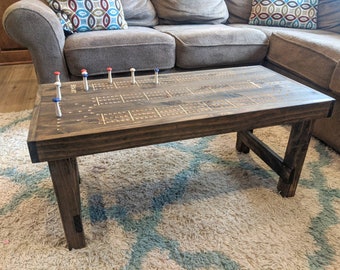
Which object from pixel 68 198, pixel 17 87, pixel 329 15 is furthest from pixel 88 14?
pixel 329 15

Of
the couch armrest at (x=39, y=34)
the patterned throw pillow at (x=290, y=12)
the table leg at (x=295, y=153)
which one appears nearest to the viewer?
the table leg at (x=295, y=153)

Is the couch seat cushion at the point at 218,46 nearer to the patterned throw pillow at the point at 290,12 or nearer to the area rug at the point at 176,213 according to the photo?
the patterned throw pillow at the point at 290,12

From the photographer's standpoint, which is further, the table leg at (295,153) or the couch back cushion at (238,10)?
the couch back cushion at (238,10)

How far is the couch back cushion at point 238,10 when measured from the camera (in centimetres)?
222

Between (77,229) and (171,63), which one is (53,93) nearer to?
(77,229)

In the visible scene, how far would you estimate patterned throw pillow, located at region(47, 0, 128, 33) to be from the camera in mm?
1635

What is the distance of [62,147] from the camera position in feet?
2.29

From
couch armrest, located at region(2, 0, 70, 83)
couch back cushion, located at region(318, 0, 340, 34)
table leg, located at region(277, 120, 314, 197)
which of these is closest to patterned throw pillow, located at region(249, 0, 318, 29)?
couch back cushion, located at region(318, 0, 340, 34)

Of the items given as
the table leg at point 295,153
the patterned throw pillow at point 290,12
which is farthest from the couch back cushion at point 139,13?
the table leg at point 295,153

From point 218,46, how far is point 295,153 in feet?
2.95

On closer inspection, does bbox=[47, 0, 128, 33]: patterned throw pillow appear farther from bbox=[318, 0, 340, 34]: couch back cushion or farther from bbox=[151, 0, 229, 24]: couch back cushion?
bbox=[318, 0, 340, 34]: couch back cushion

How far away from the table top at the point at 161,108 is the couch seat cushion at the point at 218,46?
59 cm

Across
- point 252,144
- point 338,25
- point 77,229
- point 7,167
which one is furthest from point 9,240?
point 338,25

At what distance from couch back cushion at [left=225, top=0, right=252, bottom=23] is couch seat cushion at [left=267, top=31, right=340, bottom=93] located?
1.74ft
